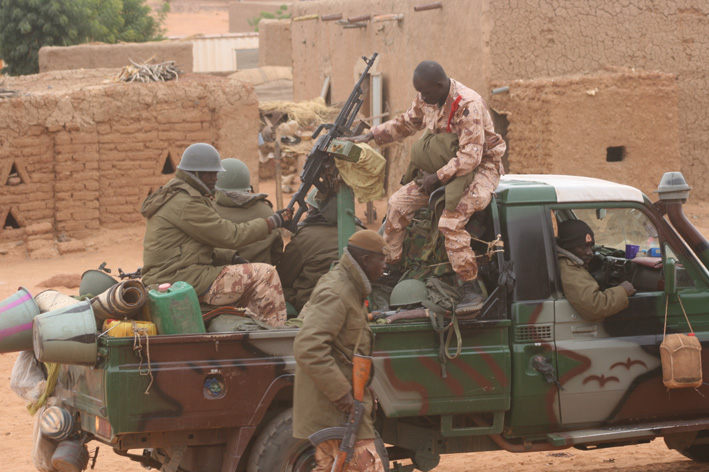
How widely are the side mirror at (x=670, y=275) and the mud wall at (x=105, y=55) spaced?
56.1 feet

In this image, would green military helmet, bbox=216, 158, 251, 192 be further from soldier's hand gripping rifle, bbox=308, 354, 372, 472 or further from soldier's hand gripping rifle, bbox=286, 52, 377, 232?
soldier's hand gripping rifle, bbox=308, 354, 372, 472

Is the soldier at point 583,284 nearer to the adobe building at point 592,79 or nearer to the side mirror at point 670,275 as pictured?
the side mirror at point 670,275

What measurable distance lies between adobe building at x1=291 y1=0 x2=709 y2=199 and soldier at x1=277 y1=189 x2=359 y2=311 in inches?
274

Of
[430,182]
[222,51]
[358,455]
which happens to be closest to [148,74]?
[430,182]

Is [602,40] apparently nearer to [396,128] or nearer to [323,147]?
[396,128]

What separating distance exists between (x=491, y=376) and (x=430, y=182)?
1.20 metres

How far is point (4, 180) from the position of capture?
13.8 meters

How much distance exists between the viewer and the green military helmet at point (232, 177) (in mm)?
6524

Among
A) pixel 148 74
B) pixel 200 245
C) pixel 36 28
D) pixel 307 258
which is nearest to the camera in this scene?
pixel 200 245

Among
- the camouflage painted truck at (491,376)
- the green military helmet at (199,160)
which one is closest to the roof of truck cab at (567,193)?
the camouflage painted truck at (491,376)

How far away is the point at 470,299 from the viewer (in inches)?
204

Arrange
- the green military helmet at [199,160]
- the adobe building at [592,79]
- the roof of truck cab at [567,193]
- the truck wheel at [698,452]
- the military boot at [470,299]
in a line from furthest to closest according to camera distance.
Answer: the adobe building at [592,79] < the truck wheel at [698,452] < the green military helmet at [199,160] < the roof of truck cab at [567,193] < the military boot at [470,299]

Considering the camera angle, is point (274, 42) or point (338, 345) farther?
point (274, 42)

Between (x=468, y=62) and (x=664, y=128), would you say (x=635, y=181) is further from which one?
(x=468, y=62)
